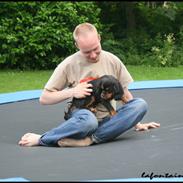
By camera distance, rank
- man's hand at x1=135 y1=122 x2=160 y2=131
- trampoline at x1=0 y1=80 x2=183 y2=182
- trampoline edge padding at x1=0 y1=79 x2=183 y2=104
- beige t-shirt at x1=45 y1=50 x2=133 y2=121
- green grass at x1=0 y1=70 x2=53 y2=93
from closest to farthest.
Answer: trampoline at x1=0 y1=80 x2=183 y2=182, beige t-shirt at x1=45 y1=50 x2=133 y2=121, man's hand at x1=135 y1=122 x2=160 y2=131, trampoline edge padding at x1=0 y1=79 x2=183 y2=104, green grass at x1=0 y1=70 x2=53 y2=93

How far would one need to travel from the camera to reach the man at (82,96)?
2346mm

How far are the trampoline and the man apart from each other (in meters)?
0.05

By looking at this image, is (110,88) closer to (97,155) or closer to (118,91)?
(118,91)

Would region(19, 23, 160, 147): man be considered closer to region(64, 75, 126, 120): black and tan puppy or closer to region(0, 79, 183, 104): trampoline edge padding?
region(64, 75, 126, 120): black and tan puppy

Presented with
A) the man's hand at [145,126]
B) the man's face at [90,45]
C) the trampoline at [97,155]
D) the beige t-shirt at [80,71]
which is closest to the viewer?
the trampoline at [97,155]

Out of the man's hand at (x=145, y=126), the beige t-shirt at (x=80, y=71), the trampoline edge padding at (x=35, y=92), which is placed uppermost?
the beige t-shirt at (x=80, y=71)

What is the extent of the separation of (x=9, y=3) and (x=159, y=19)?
2585 millimetres

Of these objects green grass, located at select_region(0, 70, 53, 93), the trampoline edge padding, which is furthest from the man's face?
green grass, located at select_region(0, 70, 53, 93)

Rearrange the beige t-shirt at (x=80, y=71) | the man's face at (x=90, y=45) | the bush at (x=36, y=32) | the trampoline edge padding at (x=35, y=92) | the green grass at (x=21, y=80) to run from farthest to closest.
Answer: the bush at (x=36, y=32)
the green grass at (x=21, y=80)
the trampoline edge padding at (x=35, y=92)
the beige t-shirt at (x=80, y=71)
the man's face at (x=90, y=45)

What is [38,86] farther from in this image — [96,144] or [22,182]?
[22,182]

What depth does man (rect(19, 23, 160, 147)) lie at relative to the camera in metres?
2.35

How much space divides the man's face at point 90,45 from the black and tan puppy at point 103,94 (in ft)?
0.38

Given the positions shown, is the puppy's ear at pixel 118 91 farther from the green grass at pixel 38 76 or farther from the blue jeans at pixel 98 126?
the green grass at pixel 38 76

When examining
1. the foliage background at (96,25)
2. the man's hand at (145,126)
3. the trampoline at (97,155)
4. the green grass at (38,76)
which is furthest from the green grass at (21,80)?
the man's hand at (145,126)
